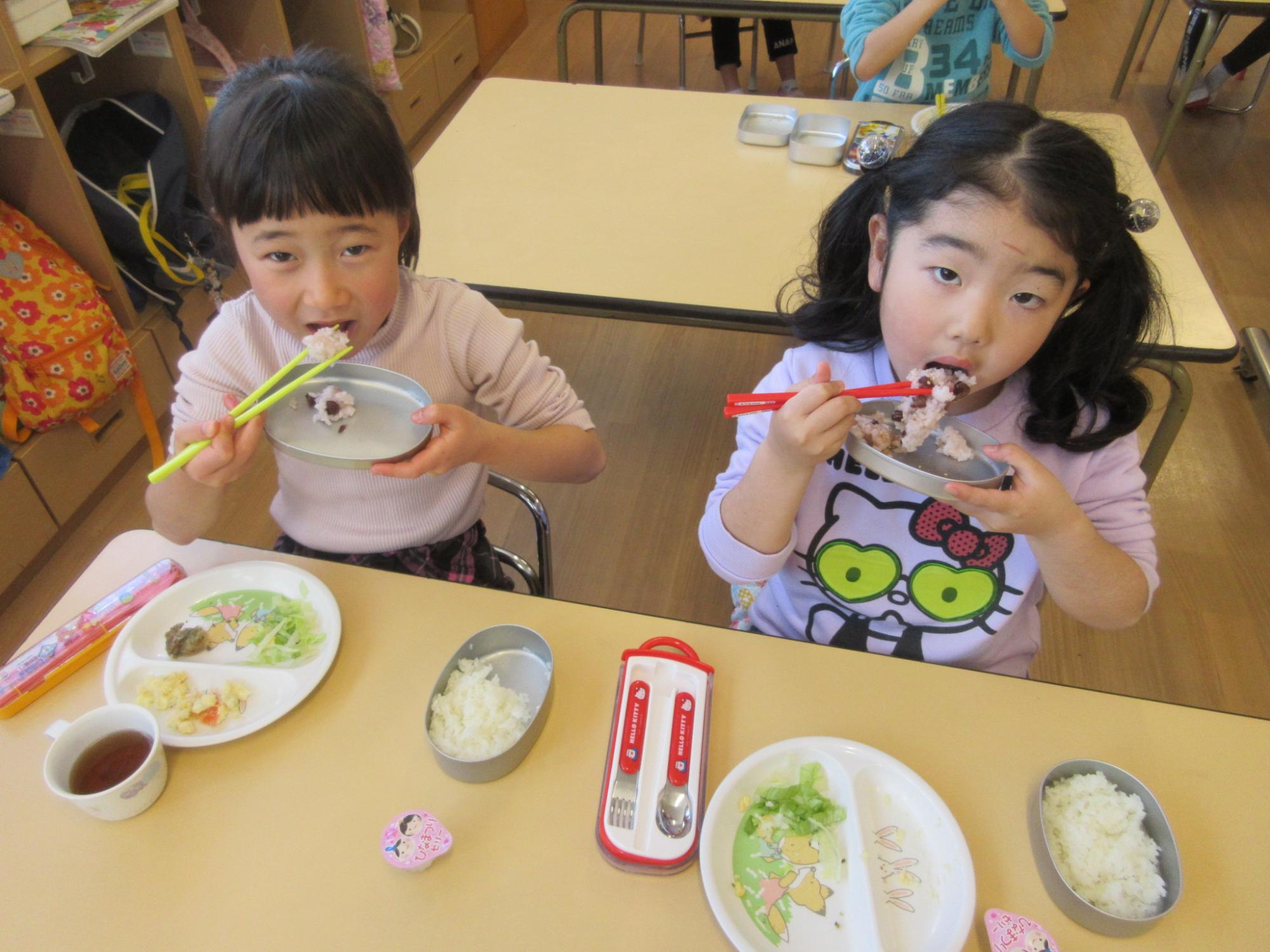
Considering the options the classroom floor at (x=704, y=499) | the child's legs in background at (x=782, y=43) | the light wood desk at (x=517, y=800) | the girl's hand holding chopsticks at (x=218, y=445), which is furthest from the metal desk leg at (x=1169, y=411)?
the child's legs in background at (x=782, y=43)

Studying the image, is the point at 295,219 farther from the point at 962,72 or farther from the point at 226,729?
the point at 962,72

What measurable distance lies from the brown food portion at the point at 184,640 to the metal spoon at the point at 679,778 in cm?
57

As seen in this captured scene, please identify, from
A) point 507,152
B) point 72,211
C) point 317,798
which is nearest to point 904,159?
point 317,798

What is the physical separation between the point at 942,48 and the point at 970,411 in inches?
60.0

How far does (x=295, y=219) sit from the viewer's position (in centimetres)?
93

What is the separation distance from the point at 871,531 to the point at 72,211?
2174mm

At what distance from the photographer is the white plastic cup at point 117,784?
29.9 inches


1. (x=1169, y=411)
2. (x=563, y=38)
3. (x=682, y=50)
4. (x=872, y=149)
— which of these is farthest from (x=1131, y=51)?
(x=1169, y=411)

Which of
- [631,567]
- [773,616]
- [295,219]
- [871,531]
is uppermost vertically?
[295,219]

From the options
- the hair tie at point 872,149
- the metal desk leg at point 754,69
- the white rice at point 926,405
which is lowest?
the metal desk leg at point 754,69

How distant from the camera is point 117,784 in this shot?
793mm

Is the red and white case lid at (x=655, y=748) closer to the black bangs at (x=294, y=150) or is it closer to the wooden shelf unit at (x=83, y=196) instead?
the black bangs at (x=294, y=150)

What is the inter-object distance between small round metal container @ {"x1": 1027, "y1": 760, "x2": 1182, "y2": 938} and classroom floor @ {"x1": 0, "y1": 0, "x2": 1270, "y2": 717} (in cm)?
111

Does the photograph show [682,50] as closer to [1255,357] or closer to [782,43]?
[782,43]
